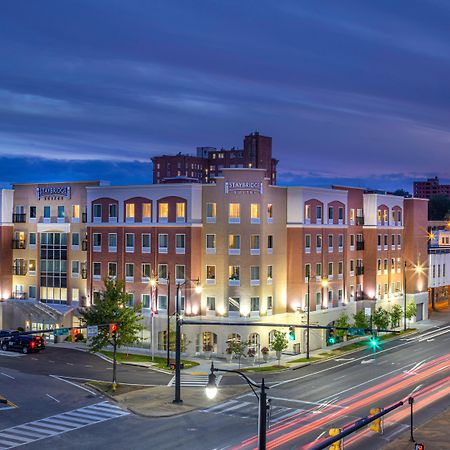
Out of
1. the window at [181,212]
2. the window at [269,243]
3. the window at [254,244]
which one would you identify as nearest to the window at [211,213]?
the window at [181,212]

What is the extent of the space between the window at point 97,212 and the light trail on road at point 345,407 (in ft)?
129

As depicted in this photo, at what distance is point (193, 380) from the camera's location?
6025 cm

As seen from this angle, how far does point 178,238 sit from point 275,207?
11277 millimetres

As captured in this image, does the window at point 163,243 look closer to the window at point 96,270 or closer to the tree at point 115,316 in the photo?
the window at point 96,270

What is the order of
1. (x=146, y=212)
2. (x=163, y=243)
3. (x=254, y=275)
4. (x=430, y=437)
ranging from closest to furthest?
1. (x=430, y=437)
2. (x=254, y=275)
3. (x=163, y=243)
4. (x=146, y=212)

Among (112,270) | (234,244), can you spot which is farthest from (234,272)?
(112,270)

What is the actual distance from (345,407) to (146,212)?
3708 centimetres

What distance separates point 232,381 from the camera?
195 ft

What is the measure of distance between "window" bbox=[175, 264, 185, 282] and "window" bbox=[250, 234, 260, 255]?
7.70 metres

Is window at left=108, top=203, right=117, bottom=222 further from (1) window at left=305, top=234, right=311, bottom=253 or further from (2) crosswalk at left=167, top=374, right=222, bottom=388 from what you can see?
(2) crosswalk at left=167, top=374, right=222, bottom=388

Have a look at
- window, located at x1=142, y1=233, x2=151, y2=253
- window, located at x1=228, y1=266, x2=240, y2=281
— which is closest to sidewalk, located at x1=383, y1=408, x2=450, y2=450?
window, located at x1=228, y1=266, x2=240, y2=281

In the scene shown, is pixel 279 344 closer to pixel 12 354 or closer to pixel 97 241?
pixel 97 241

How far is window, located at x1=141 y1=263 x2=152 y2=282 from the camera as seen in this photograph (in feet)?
256

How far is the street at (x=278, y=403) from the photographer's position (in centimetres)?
4181
